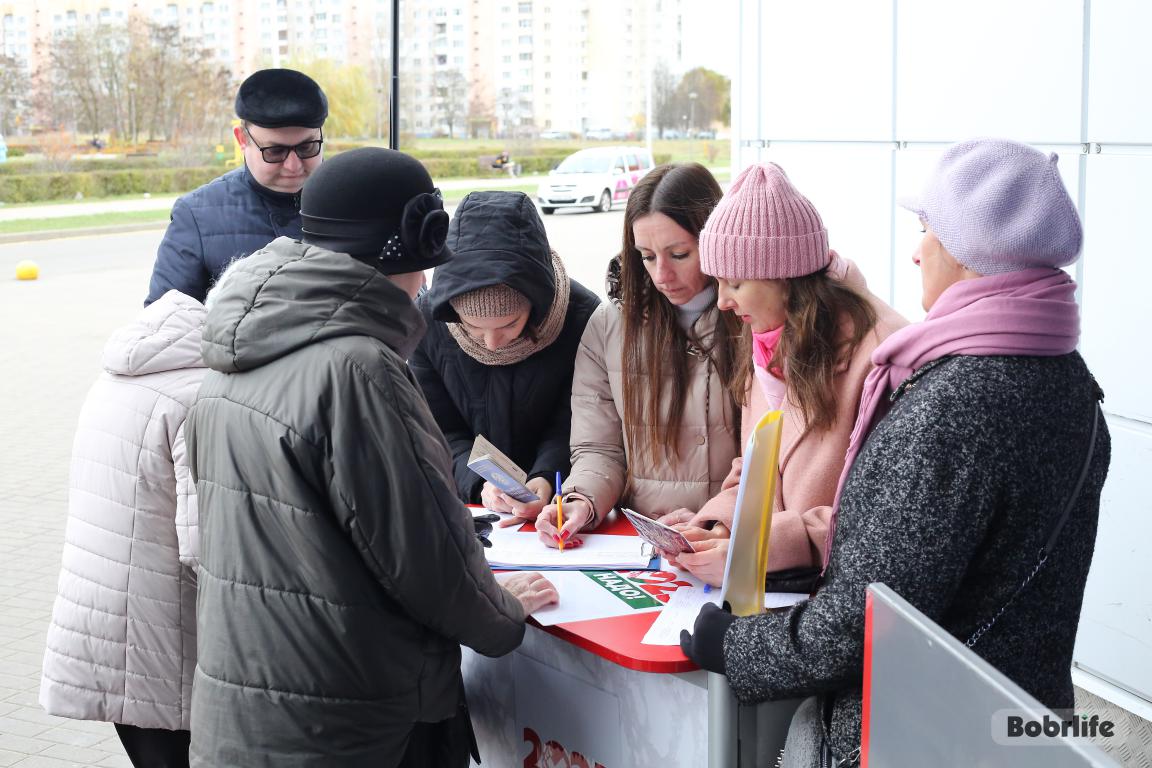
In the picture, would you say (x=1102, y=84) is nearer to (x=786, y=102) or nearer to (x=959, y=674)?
(x=786, y=102)

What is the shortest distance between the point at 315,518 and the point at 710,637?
604mm

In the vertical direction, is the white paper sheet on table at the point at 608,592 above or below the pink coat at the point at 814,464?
below

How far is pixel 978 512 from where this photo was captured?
1.35 meters

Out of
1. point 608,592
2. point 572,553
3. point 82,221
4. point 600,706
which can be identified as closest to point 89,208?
point 82,221

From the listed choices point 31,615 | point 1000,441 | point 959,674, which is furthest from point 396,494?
point 31,615

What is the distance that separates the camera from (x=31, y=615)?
4379 mm

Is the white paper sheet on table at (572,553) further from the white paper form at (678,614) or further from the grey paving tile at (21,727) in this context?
the grey paving tile at (21,727)

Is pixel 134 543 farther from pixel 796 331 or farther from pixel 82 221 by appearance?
pixel 82 221

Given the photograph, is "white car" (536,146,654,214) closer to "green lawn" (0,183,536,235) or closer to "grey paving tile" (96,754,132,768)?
"green lawn" (0,183,536,235)

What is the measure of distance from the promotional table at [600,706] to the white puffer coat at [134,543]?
595 mm

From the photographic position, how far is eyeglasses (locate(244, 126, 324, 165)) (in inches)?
123

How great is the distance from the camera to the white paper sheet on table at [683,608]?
1.93 metres

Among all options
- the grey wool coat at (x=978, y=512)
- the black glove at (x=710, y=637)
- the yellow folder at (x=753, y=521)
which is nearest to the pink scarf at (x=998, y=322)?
the grey wool coat at (x=978, y=512)

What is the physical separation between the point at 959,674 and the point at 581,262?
13423mm
